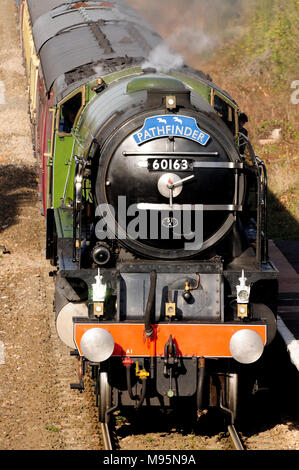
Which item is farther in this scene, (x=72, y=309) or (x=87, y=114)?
(x=87, y=114)

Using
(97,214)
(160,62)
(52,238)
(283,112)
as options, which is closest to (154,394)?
(97,214)

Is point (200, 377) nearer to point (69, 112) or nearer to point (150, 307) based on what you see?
point (150, 307)

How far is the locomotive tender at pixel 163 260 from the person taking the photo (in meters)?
6.95

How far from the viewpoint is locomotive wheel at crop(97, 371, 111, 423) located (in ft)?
23.7

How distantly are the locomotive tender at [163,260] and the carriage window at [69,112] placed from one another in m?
0.91

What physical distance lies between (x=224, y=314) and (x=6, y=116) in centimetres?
1801

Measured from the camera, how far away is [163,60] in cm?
905

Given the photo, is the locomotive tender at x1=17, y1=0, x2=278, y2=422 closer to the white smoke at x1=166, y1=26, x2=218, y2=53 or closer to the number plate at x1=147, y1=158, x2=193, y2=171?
the number plate at x1=147, y1=158, x2=193, y2=171

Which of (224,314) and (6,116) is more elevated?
(6,116)

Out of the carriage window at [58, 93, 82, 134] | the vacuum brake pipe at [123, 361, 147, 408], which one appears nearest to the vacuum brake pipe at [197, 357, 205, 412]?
the vacuum brake pipe at [123, 361, 147, 408]

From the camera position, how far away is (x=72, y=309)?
7.41 meters

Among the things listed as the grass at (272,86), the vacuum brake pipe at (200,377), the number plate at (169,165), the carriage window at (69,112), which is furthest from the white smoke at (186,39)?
the vacuum brake pipe at (200,377)

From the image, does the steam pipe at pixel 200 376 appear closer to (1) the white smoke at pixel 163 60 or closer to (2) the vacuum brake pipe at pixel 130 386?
(2) the vacuum brake pipe at pixel 130 386
